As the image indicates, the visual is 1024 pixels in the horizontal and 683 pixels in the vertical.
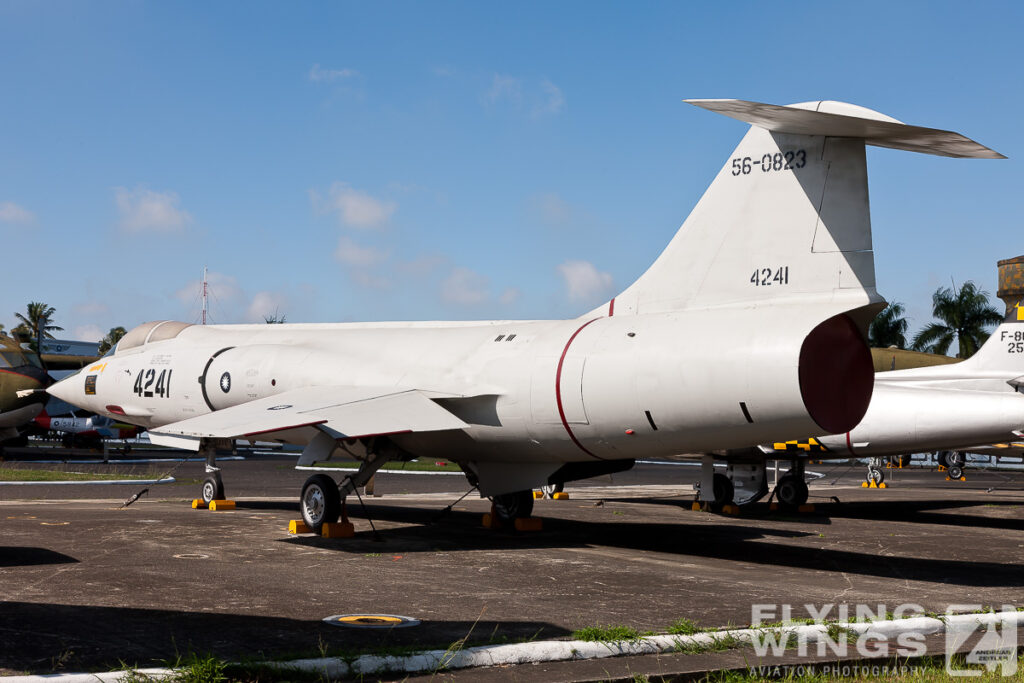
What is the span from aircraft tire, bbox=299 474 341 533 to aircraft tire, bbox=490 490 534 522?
2.48 m

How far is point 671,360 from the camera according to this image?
31.1ft

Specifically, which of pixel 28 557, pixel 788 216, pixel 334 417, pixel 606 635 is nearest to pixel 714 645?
pixel 606 635

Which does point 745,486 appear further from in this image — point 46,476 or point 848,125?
point 46,476

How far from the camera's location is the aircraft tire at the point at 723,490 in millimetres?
17922

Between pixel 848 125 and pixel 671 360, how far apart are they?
283 centimetres

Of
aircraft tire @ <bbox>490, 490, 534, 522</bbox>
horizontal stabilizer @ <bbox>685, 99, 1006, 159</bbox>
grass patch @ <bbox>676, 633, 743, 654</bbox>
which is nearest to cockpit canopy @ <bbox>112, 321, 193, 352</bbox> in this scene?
aircraft tire @ <bbox>490, 490, 534, 522</bbox>

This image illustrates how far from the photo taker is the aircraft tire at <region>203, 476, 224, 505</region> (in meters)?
15.3

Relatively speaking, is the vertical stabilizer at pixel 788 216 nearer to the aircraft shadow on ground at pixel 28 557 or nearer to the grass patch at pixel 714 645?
the grass patch at pixel 714 645

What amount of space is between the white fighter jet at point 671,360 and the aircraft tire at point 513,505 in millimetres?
23

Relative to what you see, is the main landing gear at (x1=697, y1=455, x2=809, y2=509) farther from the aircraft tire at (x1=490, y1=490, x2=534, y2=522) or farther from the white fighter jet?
the white fighter jet

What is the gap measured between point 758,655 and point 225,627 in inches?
138

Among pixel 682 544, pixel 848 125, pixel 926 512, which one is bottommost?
pixel 926 512

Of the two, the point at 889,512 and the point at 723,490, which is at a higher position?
the point at 723,490

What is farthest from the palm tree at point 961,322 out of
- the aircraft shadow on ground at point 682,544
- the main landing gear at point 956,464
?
the aircraft shadow on ground at point 682,544
